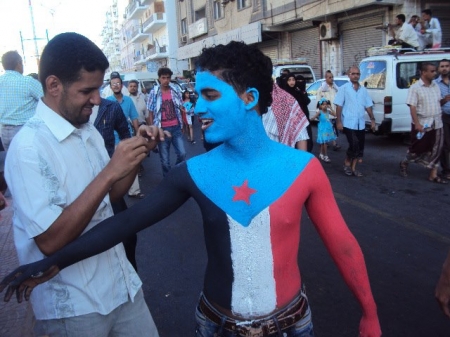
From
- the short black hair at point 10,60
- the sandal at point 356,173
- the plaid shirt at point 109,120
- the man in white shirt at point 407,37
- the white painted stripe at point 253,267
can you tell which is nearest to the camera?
the white painted stripe at point 253,267

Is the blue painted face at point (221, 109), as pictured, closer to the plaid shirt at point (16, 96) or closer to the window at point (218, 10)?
the plaid shirt at point (16, 96)

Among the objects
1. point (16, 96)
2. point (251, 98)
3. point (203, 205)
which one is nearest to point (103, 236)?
point (203, 205)

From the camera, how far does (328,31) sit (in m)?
18.4

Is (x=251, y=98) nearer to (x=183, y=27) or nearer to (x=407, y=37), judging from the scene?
(x=407, y=37)

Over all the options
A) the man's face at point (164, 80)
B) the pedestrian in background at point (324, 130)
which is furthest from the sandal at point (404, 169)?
the man's face at point (164, 80)

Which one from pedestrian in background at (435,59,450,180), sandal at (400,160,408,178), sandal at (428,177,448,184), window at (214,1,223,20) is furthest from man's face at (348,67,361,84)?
window at (214,1,223,20)

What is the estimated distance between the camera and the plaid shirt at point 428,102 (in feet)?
22.6

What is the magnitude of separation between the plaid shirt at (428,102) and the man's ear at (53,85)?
6.42 meters

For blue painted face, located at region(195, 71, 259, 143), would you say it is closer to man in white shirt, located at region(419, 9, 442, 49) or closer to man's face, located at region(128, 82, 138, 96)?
man's face, located at region(128, 82, 138, 96)

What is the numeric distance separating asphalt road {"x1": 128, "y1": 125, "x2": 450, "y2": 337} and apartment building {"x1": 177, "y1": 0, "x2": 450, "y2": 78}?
5.82m

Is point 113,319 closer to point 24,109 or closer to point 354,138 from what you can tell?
point 24,109

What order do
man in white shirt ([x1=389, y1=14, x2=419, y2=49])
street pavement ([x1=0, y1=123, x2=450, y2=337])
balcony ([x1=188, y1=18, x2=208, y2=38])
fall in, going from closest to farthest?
street pavement ([x1=0, y1=123, x2=450, y2=337]) → man in white shirt ([x1=389, y1=14, x2=419, y2=49]) → balcony ([x1=188, y1=18, x2=208, y2=38])

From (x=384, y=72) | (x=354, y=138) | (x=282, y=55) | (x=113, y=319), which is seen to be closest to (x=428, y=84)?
(x=354, y=138)

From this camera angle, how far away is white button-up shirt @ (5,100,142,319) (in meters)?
1.53
